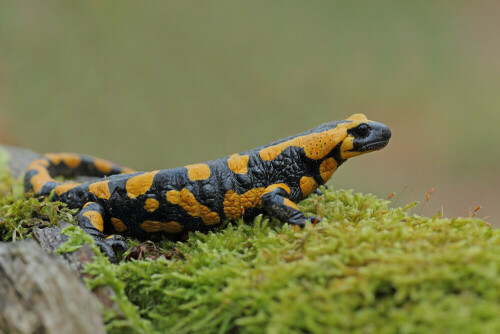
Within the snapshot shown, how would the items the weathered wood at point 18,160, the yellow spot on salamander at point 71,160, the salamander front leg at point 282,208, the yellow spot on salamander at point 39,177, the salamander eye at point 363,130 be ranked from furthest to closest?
the weathered wood at point 18,160, the yellow spot on salamander at point 71,160, the yellow spot on salamander at point 39,177, the salamander eye at point 363,130, the salamander front leg at point 282,208

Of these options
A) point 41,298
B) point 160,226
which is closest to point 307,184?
point 160,226

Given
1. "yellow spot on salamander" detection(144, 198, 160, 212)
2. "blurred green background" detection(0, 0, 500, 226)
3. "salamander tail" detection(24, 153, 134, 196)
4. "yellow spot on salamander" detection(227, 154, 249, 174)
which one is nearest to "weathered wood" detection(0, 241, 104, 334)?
"yellow spot on salamander" detection(144, 198, 160, 212)

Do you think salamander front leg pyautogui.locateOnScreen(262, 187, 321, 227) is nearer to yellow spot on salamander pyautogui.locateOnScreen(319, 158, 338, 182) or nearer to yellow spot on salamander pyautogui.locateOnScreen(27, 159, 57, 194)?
yellow spot on salamander pyautogui.locateOnScreen(319, 158, 338, 182)

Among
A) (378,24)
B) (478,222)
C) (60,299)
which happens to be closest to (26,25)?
(378,24)

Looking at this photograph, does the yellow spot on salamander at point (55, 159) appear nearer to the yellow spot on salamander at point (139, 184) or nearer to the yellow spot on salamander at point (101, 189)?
the yellow spot on salamander at point (101, 189)

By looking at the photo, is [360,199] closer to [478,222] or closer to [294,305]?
[478,222]

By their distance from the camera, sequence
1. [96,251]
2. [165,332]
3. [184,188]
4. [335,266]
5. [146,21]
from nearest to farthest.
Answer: [335,266] < [165,332] < [96,251] < [184,188] < [146,21]

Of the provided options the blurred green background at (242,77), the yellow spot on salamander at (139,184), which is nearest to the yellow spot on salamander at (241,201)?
the yellow spot on salamander at (139,184)
